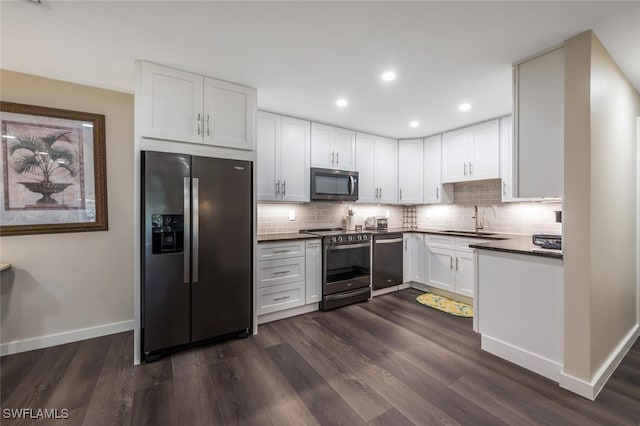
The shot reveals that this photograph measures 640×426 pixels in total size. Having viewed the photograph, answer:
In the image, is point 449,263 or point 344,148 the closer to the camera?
point 449,263

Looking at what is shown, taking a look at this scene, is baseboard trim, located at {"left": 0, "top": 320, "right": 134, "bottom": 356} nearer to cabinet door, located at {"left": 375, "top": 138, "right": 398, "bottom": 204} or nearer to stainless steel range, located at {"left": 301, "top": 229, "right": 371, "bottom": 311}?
stainless steel range, located at {"left": 301, "top": 229, "right": 371, "bottom": 311}

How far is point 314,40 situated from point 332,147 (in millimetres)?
1998

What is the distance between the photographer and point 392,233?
4.02 metres

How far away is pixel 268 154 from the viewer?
336 cm

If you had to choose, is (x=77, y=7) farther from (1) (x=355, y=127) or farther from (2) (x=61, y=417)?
(1) (x=355, y=127)

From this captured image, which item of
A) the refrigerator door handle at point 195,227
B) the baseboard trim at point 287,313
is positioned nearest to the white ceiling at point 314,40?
the refrigerator door handle at point 195,227

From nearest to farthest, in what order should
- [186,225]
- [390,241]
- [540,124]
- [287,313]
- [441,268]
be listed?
1. [540,124]
2. [186,225]
3. [287,313]
4. [441,268]
5. [390,241]

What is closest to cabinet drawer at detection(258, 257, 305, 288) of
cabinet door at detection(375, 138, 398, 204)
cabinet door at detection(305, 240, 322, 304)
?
cabinet door at detection(305, 240, 322, 304)

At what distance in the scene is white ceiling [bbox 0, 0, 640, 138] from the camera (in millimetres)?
1646

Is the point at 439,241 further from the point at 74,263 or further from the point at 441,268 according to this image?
the point at 74,263

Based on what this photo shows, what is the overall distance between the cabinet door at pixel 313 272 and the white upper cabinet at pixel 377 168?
1.28m

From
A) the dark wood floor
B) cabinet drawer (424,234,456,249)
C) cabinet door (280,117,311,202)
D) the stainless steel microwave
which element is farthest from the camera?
cabinet drawer (424,234,456,249)

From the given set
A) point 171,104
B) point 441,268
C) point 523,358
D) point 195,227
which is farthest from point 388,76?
point 441,268

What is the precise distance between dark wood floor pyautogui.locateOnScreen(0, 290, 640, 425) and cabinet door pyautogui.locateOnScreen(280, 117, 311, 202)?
5.84 ft
